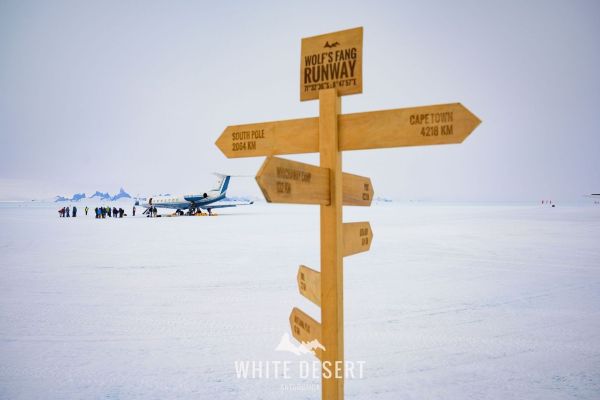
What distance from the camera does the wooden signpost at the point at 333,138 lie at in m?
2.15

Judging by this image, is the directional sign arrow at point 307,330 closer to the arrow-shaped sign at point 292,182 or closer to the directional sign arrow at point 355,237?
the directional sign arrow at point 355,237

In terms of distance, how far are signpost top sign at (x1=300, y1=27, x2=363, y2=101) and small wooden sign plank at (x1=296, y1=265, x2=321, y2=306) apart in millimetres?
1170

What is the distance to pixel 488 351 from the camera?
442 cm

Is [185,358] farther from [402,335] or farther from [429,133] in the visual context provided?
[429,133]

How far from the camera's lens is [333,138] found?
7.45 feet

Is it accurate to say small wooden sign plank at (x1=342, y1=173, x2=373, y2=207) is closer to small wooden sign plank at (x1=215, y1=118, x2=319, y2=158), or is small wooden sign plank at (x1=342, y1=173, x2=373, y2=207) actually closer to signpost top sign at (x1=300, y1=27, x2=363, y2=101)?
small wooden sign plank at (x1=215, y1=118, x2=319, y2=158)

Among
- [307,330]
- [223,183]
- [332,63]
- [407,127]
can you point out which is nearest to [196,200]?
[223,183]

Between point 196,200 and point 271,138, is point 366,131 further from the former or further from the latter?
point 196,200

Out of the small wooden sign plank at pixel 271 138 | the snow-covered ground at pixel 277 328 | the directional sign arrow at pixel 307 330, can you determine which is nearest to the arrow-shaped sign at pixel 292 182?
the small wooden sign plank at pixel 271 138

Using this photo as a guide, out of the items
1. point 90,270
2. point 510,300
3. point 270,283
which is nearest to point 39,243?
point 90,270

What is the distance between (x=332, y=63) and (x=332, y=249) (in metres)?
1.19

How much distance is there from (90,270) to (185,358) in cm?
661

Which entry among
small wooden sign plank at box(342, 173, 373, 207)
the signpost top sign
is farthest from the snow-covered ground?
the signpost top sign

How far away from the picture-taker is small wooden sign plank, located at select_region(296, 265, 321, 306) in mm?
2418
